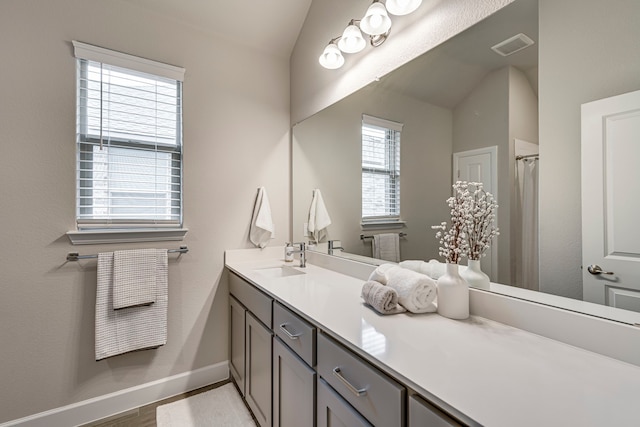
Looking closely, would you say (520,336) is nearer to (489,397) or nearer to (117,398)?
(489,397)

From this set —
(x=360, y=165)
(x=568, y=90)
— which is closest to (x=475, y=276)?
(x=568, y=90)

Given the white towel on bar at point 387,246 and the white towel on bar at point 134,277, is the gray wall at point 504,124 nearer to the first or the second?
the white towel on bar at point 387,246

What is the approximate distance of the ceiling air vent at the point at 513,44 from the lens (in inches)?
38.6

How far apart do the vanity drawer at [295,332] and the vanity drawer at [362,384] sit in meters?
0.05

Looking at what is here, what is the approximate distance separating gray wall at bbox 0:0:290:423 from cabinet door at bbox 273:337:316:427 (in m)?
0.96

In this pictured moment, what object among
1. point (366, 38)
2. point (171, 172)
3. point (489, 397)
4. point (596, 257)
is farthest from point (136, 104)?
point (596, 257)

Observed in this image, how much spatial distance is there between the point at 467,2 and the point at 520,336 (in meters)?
1.24

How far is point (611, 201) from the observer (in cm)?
79

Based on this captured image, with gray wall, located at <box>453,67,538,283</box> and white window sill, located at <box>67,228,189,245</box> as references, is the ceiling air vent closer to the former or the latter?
gray wall, located at <box>453,67,538,283</box>

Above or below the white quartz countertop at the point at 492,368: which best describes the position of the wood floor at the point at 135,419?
below

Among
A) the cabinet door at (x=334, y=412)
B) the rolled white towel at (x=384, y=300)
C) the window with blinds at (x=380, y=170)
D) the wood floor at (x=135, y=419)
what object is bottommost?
the wood floor at (x=135, y=419)

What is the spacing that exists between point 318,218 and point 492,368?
151 centimetres

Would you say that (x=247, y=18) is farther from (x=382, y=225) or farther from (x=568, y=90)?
(x=568, y=90)

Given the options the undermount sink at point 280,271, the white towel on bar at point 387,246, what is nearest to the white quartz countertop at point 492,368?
the white towel on bar at point 387,246
